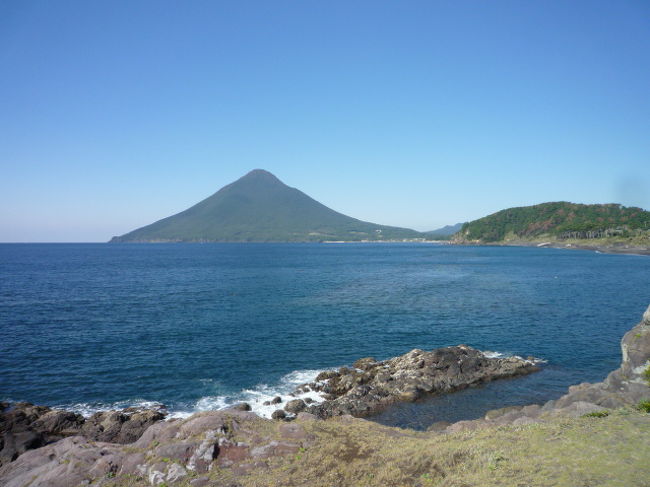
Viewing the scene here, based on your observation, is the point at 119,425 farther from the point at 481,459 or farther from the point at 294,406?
the point at 481,459

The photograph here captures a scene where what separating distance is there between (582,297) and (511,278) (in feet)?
74.7

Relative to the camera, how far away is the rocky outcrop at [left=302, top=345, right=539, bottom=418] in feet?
81.8

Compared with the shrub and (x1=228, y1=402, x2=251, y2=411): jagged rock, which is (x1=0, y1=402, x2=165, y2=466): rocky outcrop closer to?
(x1=228, y1=402, x2=251, y2=411): jagged rock

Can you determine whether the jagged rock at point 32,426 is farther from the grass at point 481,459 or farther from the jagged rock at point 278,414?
the jagged rock at point 278,414

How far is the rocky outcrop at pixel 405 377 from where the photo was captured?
24938 mm

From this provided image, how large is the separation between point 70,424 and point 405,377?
2171 centimetres

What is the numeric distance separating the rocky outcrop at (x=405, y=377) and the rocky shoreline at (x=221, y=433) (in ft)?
0.35

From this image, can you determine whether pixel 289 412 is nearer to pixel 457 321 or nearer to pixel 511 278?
pixel 457 321

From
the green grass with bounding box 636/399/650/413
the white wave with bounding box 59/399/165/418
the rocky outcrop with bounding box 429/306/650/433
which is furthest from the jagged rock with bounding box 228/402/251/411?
the green grass with bounding box 636/399/650/413

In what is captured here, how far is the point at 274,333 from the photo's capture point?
41.3 metres

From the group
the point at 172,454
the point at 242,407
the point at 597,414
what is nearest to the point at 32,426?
the point at 242,407

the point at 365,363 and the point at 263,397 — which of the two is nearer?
the point at 263,397

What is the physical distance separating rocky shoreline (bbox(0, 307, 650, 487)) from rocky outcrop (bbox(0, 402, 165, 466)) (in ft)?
0.18

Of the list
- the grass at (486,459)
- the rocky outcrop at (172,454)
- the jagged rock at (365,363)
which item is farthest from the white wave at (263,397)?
the grass at (486,459)
